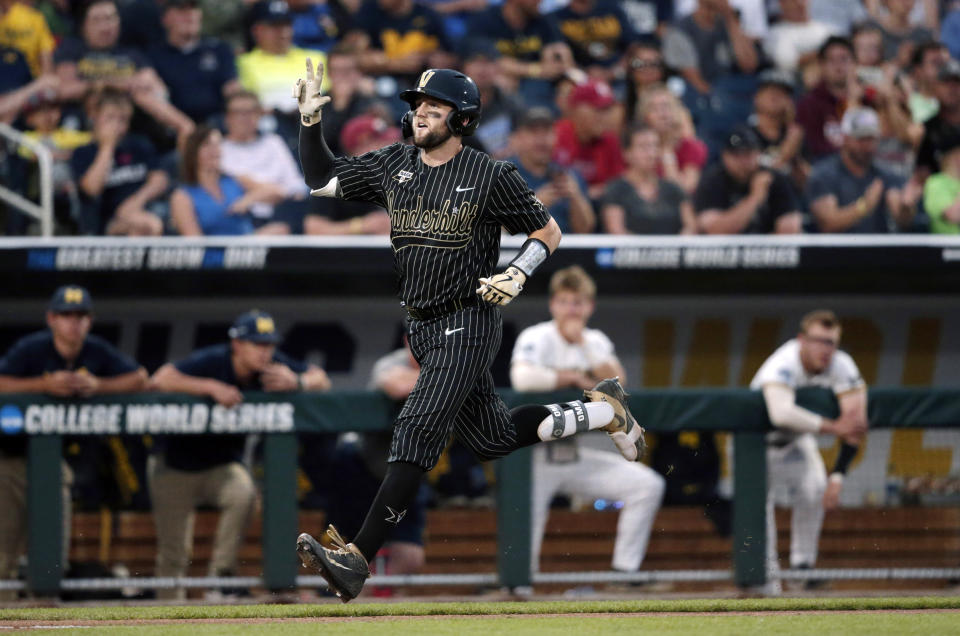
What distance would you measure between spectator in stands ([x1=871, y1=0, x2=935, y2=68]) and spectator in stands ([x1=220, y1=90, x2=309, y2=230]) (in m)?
4.87

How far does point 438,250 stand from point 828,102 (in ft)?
19.7

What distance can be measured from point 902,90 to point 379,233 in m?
4.33

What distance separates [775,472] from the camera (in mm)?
6746

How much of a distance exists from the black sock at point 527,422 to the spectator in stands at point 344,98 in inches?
161

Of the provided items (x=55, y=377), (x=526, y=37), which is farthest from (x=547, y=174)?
(x=55, y=377)

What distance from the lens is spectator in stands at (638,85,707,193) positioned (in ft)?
30.6

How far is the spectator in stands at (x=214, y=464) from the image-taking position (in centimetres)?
647

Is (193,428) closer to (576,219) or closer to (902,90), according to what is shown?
(576,219)

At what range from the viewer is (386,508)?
471cm

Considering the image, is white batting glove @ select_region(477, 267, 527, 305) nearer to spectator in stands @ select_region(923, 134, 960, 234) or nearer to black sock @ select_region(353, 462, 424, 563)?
black sock @ select_region(353, 462, 424, 563)

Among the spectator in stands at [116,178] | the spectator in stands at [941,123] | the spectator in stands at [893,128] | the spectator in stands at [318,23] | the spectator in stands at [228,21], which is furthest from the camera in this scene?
the spectator in stands at [318,23]

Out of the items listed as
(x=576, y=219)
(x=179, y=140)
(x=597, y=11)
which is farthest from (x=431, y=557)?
(x=597, y=11)

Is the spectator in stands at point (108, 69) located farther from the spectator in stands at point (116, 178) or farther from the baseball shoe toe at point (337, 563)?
the baseball shoe toe at point (337, 563)

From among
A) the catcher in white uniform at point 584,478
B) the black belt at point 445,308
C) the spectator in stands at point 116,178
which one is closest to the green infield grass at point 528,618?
the catcher in white uniform at point 584,478
